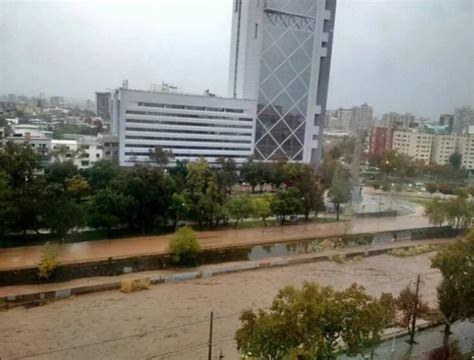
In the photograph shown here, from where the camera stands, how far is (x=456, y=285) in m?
2.91

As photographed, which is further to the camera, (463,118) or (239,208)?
(239,208)

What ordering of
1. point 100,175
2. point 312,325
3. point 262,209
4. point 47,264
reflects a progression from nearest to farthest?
point 312,325 → point 47,264 → point 262,209 → point 100,175

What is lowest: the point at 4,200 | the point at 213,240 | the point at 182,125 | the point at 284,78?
the point at 213,240

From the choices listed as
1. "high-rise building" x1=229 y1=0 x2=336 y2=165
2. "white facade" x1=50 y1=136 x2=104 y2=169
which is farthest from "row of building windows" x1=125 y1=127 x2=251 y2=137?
"white facade" x1=50 y1=136 x2=104 y2=169

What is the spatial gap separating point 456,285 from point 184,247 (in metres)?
2.43

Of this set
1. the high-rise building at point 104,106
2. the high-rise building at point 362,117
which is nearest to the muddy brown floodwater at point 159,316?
the high-rise building at point 362,117

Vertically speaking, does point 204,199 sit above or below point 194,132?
below

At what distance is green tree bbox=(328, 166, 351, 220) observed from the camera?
21.9 feet

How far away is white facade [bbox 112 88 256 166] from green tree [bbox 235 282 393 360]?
7.26 meters

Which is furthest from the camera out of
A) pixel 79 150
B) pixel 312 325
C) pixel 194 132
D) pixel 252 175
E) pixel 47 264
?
pixel 194 132

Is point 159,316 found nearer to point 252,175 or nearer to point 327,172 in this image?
point 327,172

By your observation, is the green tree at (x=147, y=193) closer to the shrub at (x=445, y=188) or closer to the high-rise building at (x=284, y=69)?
the shrub at (x=445, y=188)

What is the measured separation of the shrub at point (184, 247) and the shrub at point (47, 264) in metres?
1.05

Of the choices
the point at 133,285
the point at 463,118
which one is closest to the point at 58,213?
the point at 133,285
